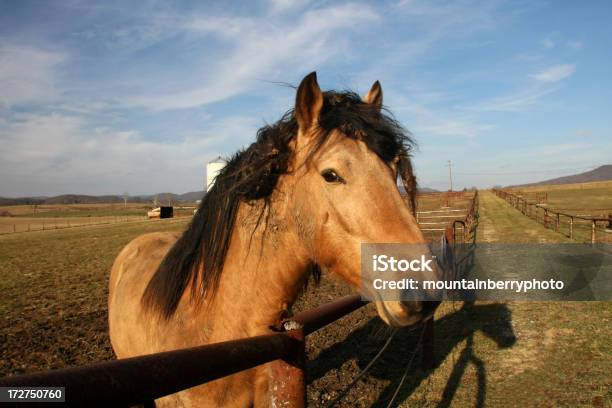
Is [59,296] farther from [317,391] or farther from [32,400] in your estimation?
[32,400]

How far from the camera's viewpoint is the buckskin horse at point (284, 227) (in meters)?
1.73

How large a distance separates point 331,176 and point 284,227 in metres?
A: 0.40

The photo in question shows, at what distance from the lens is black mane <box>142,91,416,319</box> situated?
193cm

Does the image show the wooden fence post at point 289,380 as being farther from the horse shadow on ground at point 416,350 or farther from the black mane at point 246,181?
the horse shadow on ground at point 416,350

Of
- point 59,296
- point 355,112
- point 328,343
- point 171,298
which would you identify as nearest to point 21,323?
point 59,296

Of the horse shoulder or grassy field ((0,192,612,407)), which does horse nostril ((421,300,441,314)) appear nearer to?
the horse shoulder

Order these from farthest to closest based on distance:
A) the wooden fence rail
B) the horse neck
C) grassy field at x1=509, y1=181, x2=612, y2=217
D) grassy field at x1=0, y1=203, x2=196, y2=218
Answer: grassy field at x1=0, y1=203, x2=196, y2=218 → grassy field at x1=509, y1=181, x2=612, y2=217 → the wooden fence rail → the horse neck

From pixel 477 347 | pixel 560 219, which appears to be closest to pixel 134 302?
Answer: pixel 477 347

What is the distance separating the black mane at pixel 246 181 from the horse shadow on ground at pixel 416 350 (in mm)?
3493

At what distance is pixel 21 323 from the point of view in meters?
7.83

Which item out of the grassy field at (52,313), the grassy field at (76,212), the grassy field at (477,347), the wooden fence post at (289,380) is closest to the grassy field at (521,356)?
the grassy field at (477,347)

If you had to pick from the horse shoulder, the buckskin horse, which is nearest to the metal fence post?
the buckskin horse

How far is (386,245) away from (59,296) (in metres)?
11.4

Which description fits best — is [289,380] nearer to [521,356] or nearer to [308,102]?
[308,102]
